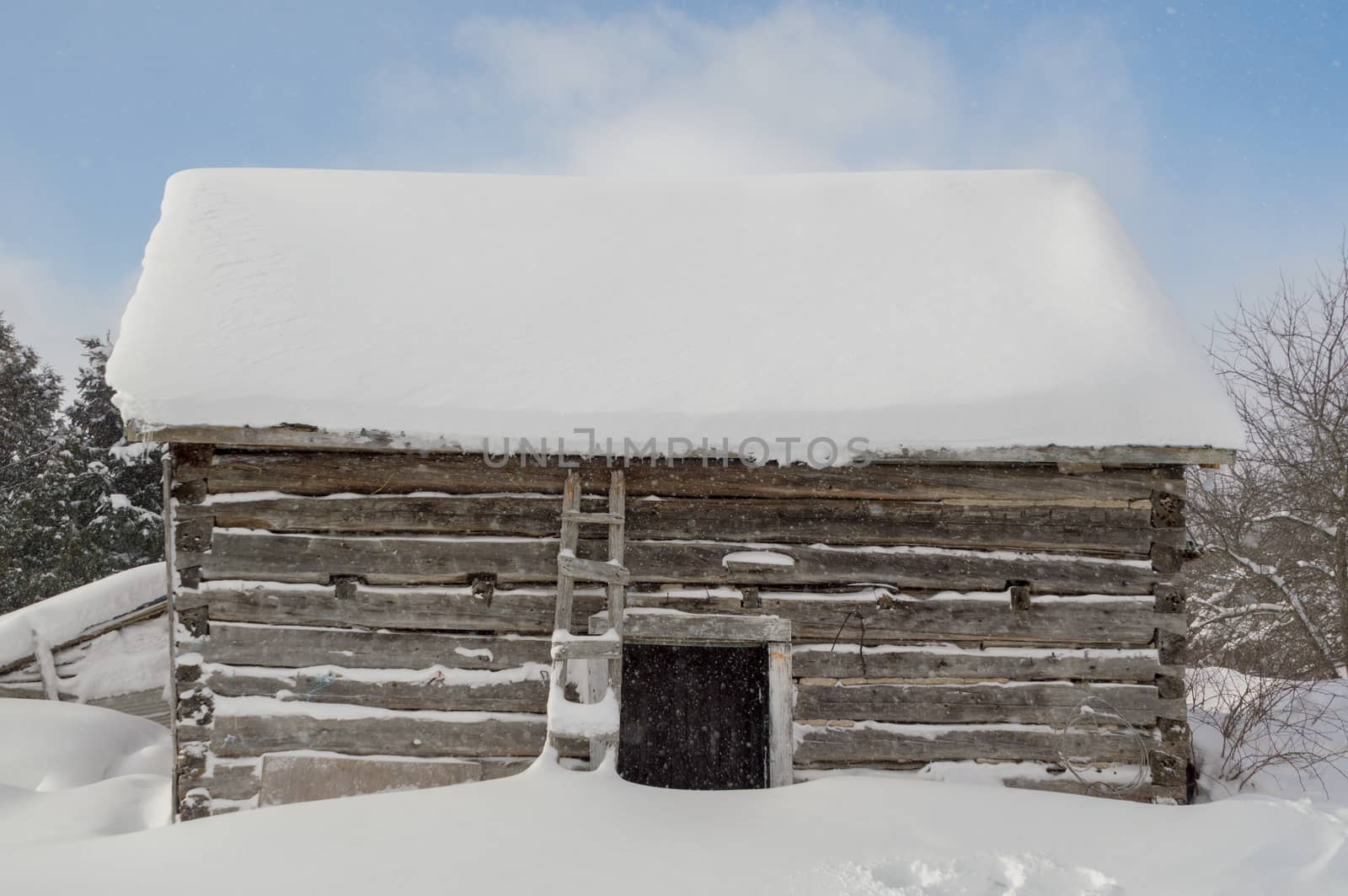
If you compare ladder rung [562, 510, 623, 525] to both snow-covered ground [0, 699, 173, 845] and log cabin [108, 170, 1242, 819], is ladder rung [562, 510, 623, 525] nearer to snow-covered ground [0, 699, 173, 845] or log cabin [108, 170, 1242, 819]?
log cabin [108, 170, 1242, 819]

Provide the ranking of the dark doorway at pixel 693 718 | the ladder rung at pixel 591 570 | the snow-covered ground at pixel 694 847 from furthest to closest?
the dark doorway at pixel 693 718 < the ladder rung at pixel 591 570 < the snow-covered ground at pixel 694 847

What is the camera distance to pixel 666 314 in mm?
6285

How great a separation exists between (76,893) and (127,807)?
3.58 metres

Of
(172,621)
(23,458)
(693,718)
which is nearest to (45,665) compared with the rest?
(172,621)

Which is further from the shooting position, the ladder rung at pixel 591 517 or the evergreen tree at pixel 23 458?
the evergreen tree at pixel 23 458

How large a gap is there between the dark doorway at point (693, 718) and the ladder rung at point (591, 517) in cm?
378

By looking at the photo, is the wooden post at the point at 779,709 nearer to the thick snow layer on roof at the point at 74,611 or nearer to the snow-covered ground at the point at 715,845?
the snow-covered ground at the point at 715,845

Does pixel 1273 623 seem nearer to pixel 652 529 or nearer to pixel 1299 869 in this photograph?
pixel 1299 869

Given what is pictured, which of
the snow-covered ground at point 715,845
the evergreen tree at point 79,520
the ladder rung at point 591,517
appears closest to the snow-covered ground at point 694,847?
the snow-covered ground at point 715,845

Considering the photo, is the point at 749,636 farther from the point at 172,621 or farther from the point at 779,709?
the point at 172,621

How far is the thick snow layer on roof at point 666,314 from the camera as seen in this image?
16.8ft

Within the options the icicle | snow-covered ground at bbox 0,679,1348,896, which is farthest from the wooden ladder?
the icicle

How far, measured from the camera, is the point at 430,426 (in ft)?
16.5

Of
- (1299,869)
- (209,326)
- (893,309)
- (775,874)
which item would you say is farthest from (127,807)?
(1299,869)
